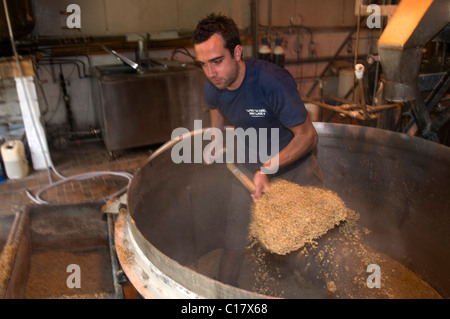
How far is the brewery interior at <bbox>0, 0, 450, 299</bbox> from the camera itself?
197 cm

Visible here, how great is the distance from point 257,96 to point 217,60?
0.29 meters

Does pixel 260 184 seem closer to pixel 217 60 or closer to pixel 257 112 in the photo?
pixel 257 112

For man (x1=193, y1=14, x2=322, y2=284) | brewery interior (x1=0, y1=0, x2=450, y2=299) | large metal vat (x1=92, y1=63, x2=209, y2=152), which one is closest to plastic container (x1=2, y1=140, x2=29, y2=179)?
brewery interior (x1=0, y1=0, x2=450, y2=299)

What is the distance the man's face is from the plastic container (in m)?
2.46

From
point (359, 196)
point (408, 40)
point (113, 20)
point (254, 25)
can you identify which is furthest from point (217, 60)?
point (254, 25)

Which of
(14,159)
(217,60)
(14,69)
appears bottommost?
(14,159)

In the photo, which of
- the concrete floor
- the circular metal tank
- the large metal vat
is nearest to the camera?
the circular metal tank

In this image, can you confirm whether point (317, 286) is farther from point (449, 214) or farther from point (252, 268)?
point (449, 214)

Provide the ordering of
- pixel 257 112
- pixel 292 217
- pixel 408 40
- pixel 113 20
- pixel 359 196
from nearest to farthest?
pixel 292 217
pixel 408 40
pixel 257 112
pixel 359 196
pixel 113 20

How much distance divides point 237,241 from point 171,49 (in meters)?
3.14

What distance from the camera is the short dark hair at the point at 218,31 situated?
178 cm

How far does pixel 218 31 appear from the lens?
70.3 inches

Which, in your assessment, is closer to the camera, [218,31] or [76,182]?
[218,31]

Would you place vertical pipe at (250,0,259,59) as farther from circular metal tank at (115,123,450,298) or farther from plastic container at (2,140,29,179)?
plastic container at (2,140,29,179)
